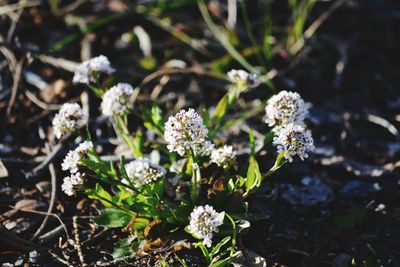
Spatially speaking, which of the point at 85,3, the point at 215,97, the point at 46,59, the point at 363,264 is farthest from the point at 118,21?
the point at 363,264

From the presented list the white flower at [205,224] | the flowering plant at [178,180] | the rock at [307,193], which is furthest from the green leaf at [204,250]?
the rock at [307,193]

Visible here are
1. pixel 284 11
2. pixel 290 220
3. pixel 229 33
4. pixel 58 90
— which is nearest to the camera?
pixel 290 220

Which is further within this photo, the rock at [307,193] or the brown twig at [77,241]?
the rock at [307,193]

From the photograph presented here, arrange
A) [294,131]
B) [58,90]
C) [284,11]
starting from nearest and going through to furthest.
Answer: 1. [294,131]
2. [58,90]
3. [284,11]

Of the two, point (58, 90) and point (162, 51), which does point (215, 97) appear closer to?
point (162, 51)

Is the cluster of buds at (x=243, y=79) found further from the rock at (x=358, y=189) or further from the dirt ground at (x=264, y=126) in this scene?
the rock at (x=358, y=189)

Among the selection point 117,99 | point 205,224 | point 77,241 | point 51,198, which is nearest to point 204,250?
point 205,224
